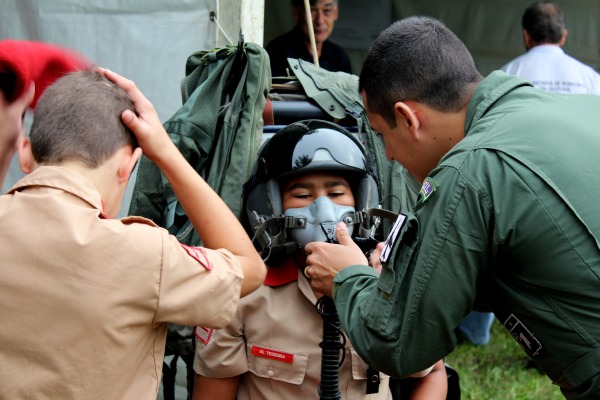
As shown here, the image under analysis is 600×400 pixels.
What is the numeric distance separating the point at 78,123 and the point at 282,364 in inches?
49.9

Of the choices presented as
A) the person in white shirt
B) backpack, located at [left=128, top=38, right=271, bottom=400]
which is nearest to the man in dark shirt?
the person in white shirt

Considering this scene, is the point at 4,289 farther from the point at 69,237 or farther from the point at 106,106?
the point at 106,106

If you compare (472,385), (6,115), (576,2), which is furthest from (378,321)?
(576,2)

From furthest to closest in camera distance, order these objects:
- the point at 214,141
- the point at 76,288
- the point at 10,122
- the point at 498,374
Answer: the point at 498,374 → the point at 214,141 → the point at 10,122 → the point at 76,288

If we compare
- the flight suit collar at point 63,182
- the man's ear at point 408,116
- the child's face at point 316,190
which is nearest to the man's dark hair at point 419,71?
the man's ear at point 408,116

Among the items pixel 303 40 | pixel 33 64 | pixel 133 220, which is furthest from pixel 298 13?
pixel 133 220

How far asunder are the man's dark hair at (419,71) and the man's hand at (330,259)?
0.46m

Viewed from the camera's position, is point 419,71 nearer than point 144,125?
No

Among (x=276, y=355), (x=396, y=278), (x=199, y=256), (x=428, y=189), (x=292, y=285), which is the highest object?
(x=428, y=189)

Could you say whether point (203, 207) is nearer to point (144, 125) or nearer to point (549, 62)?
point (144, 125)

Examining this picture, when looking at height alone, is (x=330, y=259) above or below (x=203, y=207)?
below

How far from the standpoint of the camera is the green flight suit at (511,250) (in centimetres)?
196

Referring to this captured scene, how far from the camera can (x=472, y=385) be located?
512 cm

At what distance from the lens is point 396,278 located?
2.09m
